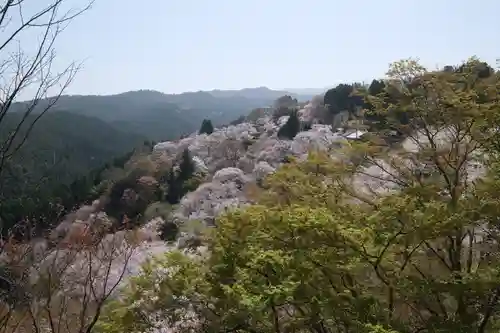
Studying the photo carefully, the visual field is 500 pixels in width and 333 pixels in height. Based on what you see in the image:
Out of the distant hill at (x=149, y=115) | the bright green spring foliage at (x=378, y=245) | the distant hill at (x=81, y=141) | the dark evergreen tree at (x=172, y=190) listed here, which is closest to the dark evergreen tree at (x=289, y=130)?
the dark evergreen tree at (x=172, y=190)

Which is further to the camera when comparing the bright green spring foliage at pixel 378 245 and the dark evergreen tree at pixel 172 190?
the dark evergreen tree at pixel 172 190

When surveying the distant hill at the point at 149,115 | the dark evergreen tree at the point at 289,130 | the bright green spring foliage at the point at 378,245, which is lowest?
the distant hill at the point at 149,115

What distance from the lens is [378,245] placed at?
16.7 ft

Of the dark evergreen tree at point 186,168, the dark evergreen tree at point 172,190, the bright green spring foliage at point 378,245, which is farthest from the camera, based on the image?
the dark evergreen tree at point 186,168

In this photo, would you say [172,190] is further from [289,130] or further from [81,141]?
[81,141]

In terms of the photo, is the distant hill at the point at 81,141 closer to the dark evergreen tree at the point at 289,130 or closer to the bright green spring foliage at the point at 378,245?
the dark evergreen tree at the point at 289,130

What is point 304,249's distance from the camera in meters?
5.48

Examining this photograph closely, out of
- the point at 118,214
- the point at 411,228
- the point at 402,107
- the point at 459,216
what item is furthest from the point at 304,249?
the point at 118,214

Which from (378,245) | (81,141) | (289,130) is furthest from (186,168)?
(81,141)

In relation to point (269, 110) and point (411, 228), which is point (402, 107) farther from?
point (269, 110)

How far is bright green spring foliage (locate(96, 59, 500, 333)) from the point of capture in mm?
5078

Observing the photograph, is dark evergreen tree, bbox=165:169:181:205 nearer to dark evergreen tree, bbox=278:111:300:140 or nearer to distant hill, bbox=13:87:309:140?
dark evergreen tree, bbox=278:111:300:140

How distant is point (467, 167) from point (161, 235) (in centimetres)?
2030

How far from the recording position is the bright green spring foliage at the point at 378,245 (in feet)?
16.7
